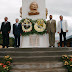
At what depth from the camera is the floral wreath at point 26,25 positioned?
919 cm

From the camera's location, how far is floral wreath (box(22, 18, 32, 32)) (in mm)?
9187

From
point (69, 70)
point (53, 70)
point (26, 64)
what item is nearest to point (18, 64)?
point (26, 64)

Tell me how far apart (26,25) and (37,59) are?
3.51 meters

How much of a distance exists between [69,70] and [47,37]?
4.14 m

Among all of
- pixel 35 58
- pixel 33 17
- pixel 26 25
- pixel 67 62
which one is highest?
pixel 33 17

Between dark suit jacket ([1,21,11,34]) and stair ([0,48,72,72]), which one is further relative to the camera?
dark suit jacket ([1,21,11,34])

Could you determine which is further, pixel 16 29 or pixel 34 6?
pixel 34 6

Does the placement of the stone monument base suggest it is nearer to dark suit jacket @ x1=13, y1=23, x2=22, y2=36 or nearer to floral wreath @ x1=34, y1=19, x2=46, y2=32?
floral wreath @ x1=34, y1=19, x2=46, y2=32

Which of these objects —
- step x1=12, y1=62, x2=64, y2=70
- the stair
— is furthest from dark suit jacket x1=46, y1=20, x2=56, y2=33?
step x1=12, y1=62, x2=64, y2=70

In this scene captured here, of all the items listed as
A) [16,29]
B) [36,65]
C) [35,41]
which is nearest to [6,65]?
[36,65]

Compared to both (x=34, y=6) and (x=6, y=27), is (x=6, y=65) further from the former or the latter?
(x=34, y=6)

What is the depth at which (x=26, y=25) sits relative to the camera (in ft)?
30.4

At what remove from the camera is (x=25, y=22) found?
9312 mm

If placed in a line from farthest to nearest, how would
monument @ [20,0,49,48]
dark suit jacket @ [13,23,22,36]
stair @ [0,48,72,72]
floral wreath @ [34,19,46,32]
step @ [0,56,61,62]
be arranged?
monument @ [20,0,49,48]
floral wreath @ [34,19,46,32]
dark suit jacket @ [13,23,22,36]
step @ [0,56,61,62]
stair @ [0,48,72,72]
